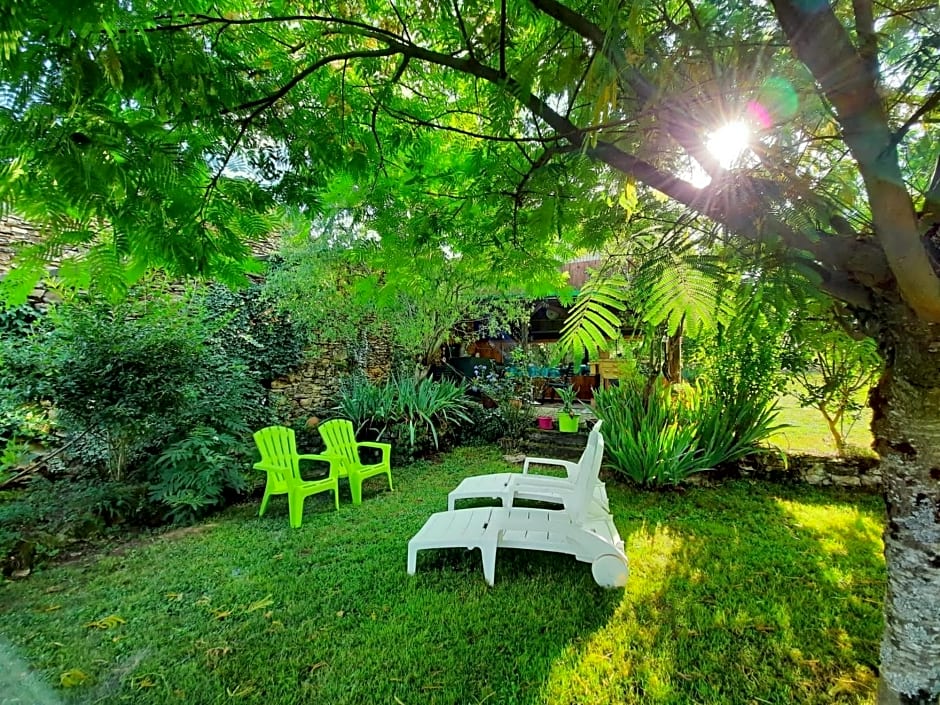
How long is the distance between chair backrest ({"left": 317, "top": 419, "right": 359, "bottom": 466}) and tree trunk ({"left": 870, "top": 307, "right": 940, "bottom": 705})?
15.9 ft

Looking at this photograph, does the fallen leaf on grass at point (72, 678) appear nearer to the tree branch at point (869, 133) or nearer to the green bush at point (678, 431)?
the tree branch at point (869, 133)

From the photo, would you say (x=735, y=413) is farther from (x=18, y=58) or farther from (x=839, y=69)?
(x=18, y=58)

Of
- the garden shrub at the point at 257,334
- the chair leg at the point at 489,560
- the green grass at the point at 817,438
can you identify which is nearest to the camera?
the chair leg at the point at 489,560

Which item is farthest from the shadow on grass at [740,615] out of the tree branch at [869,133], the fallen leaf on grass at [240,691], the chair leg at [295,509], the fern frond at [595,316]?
the chair leg at [295,509]

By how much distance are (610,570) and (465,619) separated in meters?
1.03

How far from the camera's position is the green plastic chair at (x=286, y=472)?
4.27 metres

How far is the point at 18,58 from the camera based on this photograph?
960 mm

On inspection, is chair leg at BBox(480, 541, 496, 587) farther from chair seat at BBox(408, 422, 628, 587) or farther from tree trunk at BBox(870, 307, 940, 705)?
tree trunk at BBox(870, 307, 940, 705)

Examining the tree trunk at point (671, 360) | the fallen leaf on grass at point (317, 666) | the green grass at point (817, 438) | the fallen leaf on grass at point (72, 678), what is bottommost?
Answer: the fallen leaf on grass at point (72, 678)

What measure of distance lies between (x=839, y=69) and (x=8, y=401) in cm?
598

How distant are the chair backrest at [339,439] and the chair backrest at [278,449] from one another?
475 millimetres

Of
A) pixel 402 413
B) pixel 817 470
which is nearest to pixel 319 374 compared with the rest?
pixel 402 413

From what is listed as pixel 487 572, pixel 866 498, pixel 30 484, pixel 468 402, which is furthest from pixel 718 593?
pixel 30 484

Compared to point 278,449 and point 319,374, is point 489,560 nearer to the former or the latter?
point 278,449
